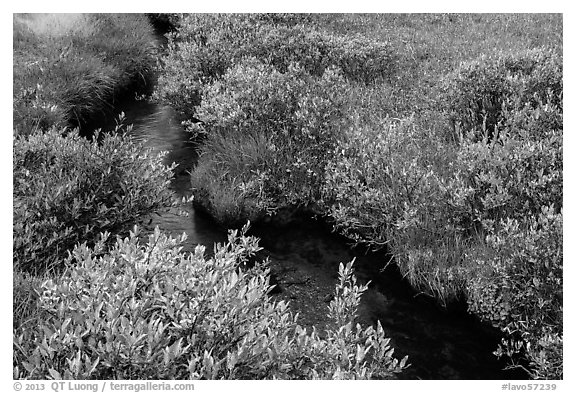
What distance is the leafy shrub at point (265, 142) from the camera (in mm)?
11422

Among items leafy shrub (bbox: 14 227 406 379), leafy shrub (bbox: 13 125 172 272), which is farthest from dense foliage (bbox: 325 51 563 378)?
leafy shrub (bbox: 13 125 172 272)

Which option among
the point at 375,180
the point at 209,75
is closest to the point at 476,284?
the point at 375,180

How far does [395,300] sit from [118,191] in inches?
196

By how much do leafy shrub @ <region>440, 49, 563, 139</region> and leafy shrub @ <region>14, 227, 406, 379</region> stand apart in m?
6.96

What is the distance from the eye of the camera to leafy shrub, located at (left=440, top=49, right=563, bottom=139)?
37.2ft

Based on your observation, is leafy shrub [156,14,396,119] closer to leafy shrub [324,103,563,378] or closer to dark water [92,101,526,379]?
dark water [92,101,526,379]

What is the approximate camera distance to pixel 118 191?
9.41 meters

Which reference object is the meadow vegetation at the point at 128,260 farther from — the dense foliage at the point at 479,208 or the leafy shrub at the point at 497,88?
the leafy shrub at the point at 497,88

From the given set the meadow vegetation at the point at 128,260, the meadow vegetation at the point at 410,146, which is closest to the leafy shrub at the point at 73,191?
the meadow vegetation at the point at 128,260

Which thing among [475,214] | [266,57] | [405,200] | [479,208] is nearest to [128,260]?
[405,200]

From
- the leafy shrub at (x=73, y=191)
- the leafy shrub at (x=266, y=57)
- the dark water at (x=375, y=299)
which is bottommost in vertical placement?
the dark water at (x=375, y=299)

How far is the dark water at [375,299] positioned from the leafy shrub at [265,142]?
57 centimetres

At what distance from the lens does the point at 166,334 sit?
5.40m
